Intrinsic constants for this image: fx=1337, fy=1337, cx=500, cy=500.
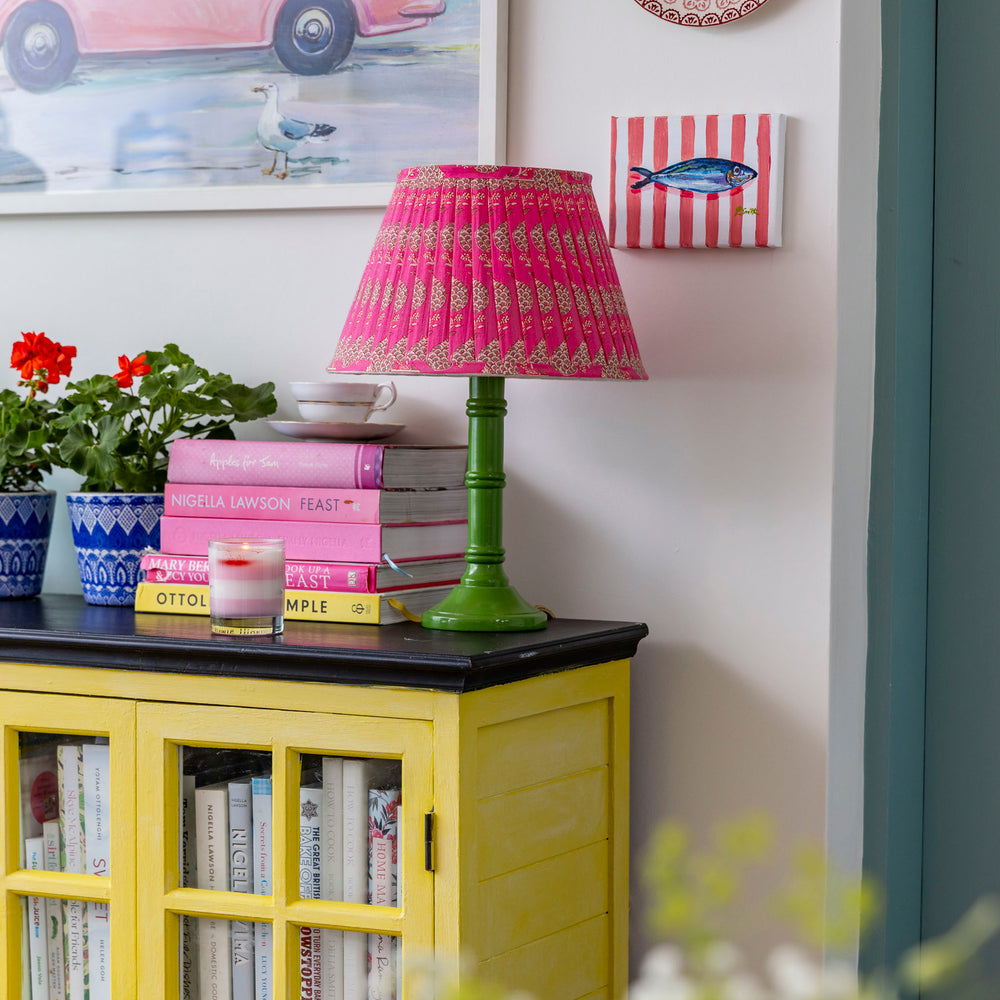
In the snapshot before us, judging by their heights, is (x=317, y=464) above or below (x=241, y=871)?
above

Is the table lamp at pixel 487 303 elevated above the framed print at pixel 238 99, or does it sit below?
below

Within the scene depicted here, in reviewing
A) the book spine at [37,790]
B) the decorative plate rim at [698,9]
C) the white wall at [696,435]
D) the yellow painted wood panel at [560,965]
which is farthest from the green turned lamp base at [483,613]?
the decorative plate rim at [698,9]

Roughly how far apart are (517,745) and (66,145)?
1.06 meters

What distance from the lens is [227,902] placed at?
1.37 m

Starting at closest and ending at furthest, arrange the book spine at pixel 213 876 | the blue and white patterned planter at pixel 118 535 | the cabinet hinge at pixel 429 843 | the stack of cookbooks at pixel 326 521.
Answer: the cabinet hinge at pixel 429 843
the book spine at pixel 213 876
the stack of cookbooks at pixel 326 521
the blue and white patterned planter at pixel 118 535

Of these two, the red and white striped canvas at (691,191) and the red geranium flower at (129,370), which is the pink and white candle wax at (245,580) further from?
the red and white striped canvas at (691,191)

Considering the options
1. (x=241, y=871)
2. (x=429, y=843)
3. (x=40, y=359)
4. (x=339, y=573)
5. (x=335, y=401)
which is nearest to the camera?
(x=429, y=843)

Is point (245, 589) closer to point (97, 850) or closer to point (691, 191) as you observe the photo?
point (97, 850)

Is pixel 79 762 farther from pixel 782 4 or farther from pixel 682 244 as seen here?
pixel 782 4

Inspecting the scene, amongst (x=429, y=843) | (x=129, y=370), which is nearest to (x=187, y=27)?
(x=129, y=370)

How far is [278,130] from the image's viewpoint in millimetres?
1730

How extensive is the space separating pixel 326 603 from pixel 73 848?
1.23 feet

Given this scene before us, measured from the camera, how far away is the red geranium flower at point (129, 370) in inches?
65.4

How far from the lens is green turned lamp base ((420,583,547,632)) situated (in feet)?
4.67
